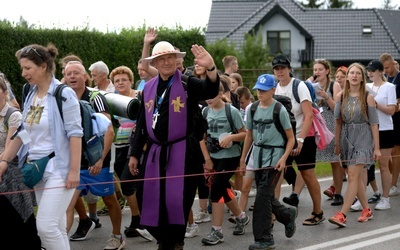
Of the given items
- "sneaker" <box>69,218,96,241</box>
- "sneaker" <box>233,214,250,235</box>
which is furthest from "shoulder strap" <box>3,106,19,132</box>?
"sneaker" <box>233,214,250,235</box>

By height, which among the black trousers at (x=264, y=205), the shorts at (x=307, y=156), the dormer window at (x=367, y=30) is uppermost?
the dormer window at (x=367, y=30)

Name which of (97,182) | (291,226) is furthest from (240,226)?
(97,182)

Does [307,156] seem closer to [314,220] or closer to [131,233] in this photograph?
[314,220]

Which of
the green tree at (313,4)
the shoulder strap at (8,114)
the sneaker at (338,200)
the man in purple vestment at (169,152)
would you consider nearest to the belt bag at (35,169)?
the shoulder strap at (8,114)

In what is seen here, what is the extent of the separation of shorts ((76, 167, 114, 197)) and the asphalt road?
0.67 metres

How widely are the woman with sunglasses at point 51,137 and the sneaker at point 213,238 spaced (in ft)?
8.40

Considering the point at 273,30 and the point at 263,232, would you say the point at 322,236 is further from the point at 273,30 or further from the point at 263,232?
the point at 273,30

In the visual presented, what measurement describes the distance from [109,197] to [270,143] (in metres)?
1.77

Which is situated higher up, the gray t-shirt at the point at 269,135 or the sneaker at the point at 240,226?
the gray t-shirt at the point at 269,135

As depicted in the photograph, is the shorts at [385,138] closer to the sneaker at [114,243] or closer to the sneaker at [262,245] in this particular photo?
the sneaker at [262,245]

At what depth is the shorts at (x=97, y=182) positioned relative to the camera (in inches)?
338

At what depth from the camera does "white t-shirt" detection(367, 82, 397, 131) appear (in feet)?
38.6

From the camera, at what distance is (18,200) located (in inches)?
282

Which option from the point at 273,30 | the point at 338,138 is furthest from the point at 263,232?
the point at 273,30
